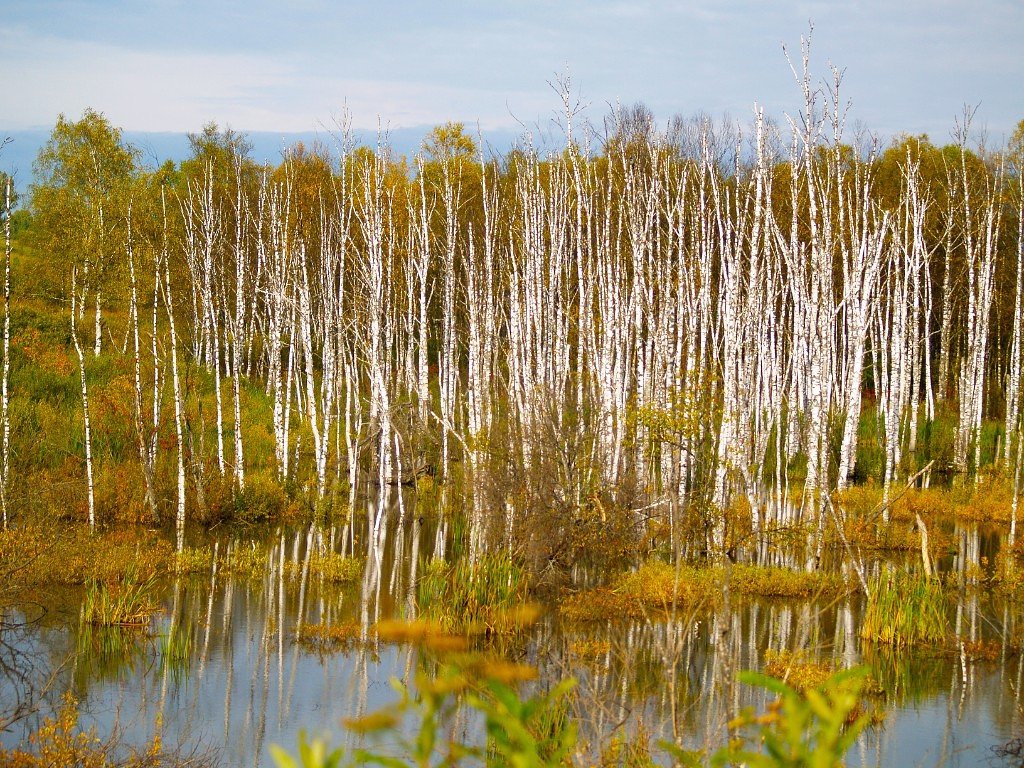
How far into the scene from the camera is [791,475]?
26.0 meters

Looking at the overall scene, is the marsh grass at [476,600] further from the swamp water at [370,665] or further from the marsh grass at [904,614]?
the marsh grass at [904,614]

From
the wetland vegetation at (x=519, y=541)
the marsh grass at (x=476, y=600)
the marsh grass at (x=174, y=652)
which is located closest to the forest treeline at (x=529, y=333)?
the wetland vegetation at (x=519, y=541)

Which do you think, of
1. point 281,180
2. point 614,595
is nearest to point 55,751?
point 614,595

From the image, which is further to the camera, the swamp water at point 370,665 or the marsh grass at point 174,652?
the marsh grass at point 174,652

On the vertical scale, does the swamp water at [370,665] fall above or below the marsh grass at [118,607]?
below

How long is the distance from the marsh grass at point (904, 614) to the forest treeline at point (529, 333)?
5.08 ft

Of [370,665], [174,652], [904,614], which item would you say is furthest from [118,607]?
[904,614]

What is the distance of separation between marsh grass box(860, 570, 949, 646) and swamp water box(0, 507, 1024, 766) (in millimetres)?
217

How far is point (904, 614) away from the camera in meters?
12.1

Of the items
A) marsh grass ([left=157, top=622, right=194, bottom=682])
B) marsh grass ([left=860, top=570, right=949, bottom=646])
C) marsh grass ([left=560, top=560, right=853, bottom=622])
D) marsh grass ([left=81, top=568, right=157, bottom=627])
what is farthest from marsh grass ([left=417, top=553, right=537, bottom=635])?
marsh grass ([left=860, top=570, right=949, bottom=646])

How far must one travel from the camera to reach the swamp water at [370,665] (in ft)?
29.7

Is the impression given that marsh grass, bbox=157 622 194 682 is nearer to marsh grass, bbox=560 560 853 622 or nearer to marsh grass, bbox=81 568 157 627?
marsh grass, bbox=81 568 157 627

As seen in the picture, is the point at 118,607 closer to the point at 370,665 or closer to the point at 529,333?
the point at 370,665

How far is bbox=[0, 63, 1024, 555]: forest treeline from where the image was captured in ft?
53.9
